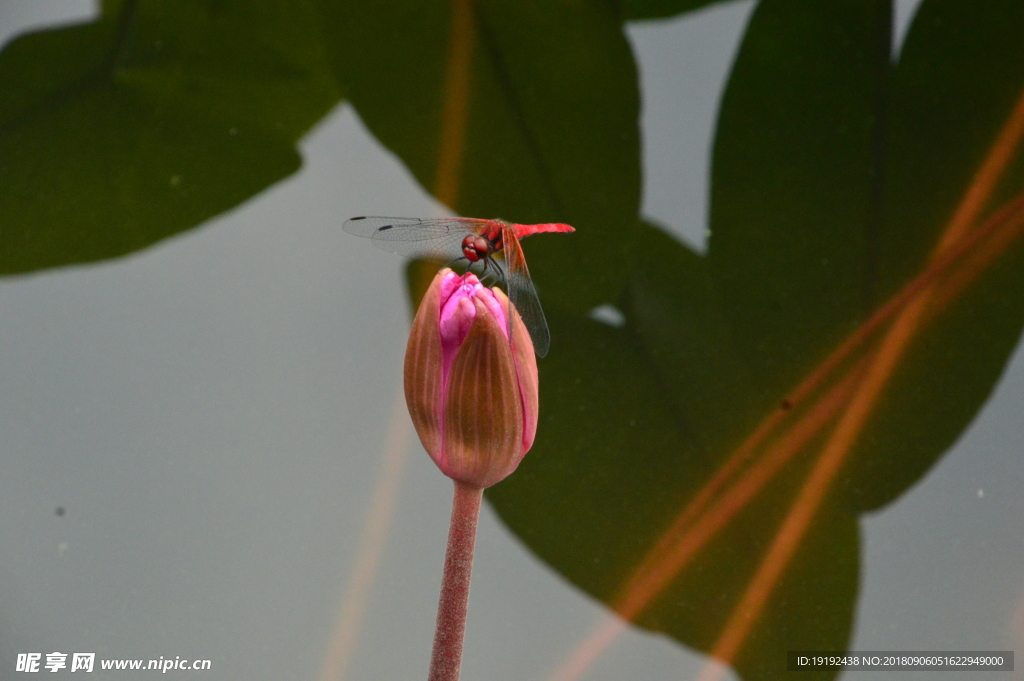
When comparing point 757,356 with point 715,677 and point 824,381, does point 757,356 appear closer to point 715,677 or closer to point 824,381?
point 824,381

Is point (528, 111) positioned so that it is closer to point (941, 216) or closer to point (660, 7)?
point (660, 7)

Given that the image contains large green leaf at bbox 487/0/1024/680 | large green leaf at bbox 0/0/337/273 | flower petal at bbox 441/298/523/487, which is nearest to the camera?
flower petal at bbox 441/298/523/487

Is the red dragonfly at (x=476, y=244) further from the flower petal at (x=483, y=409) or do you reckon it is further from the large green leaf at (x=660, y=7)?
the large green leaf at (x=660, y=7)

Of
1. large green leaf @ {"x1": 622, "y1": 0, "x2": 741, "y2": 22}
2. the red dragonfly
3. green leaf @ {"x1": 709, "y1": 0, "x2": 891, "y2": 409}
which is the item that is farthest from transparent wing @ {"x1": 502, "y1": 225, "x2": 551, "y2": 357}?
large green leaf @ {"x1": 622, "y1": 0, "x2": 741, "y2": 22}

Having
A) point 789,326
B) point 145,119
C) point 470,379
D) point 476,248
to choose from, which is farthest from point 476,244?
point 145,119

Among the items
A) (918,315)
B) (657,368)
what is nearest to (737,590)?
(657,368)

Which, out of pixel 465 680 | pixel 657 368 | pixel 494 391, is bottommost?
pixel 465 680
